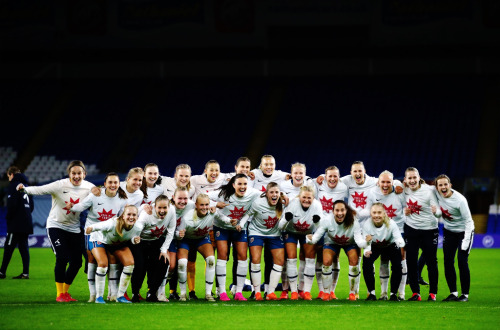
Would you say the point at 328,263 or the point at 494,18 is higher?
the point at 494,18

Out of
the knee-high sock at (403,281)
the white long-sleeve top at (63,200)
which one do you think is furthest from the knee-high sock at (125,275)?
the knee-high sock at (403,281)

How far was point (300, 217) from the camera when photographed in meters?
11.9

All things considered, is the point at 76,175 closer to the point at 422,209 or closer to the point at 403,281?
the point at 403,281

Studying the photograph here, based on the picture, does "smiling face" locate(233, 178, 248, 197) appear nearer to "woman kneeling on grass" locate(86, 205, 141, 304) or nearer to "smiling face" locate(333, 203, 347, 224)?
"smiling face" locate(333, 203, 347, 224)

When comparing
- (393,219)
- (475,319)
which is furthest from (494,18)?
(475,319)

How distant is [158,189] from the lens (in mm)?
12344

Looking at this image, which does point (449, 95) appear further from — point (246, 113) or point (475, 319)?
point (475, 319)

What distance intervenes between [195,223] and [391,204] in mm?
3115

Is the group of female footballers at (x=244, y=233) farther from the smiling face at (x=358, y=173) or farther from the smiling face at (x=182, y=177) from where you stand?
the smiling face at (x=358, y=173)

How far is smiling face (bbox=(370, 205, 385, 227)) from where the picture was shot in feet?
38.5

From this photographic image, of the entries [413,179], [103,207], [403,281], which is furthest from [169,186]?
[403,281]

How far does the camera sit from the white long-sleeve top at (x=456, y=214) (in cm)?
1195

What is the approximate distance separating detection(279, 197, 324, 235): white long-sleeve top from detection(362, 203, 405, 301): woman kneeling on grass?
80 centimetres

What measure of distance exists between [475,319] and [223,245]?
3.92m
